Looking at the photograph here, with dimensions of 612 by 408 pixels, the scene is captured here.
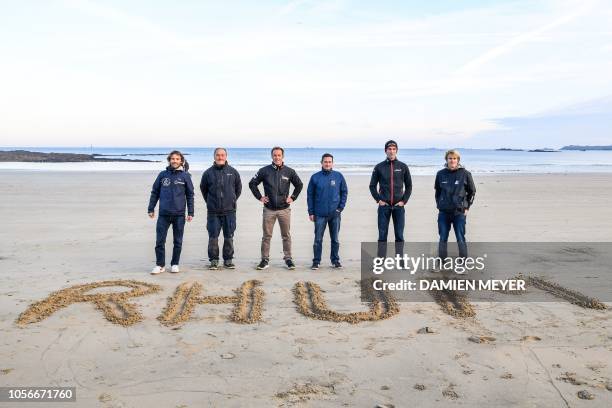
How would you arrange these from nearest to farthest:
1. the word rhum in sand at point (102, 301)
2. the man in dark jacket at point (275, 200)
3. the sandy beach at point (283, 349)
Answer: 1. the sandy beach at point (283, 349)
2. the word rhum in sand at point (102, 301)
3. the man in dark jacket at point (275, 200)

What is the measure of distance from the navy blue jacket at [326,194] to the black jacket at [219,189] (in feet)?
4.27

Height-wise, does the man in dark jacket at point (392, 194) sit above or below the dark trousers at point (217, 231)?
above

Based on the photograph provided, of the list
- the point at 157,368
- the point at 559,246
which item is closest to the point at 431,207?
the point at 559,246

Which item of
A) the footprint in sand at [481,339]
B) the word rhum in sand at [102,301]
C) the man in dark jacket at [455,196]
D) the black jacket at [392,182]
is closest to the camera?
the footprint in sand at [481,339]

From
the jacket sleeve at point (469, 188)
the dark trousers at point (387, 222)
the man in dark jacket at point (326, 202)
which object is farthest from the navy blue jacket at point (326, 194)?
the jacket sleeve at point (469, 188)

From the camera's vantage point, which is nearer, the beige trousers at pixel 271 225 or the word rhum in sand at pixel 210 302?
the word rhum in sand at pixel 210 302

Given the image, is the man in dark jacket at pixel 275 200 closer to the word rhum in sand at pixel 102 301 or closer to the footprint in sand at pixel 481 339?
the word rhum in sand at pixel 102 301

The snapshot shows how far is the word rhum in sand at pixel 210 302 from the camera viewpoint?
591 centimetres

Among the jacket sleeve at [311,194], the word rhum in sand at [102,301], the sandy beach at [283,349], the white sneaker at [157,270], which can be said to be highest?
the jacket sleeve at [311,194]

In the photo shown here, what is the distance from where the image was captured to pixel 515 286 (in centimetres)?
715

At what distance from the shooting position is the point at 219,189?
8.26m

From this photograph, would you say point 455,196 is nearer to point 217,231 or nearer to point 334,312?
point 334,312

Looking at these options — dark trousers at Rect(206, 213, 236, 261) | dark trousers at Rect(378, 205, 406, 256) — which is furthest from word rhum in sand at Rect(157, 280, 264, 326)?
dark trousers at Rect(378, 205, 406, 256)

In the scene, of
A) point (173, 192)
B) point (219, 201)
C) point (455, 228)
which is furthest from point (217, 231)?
point (455, 228)
